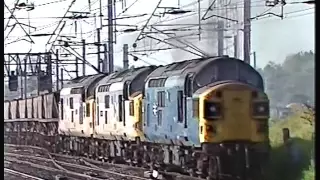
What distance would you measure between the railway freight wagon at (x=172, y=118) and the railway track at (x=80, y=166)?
27 millimetres

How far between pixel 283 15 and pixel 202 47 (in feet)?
0.98

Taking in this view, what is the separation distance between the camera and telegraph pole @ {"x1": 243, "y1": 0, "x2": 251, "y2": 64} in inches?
75.9

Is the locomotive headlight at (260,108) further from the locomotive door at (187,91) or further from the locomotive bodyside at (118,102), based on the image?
the locomotive bodyside at (118,102)

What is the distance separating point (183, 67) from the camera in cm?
213

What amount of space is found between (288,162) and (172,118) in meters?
0.49

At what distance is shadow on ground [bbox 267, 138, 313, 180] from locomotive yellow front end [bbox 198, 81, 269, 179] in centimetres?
3

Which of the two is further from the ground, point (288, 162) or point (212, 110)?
point (212, 110)

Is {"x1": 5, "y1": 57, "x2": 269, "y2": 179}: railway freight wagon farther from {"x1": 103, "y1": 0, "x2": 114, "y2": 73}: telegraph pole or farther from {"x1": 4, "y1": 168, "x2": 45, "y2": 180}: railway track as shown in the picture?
{"x1": 4, "y1": 168, "x2": 45, "y2": 180}: railway track

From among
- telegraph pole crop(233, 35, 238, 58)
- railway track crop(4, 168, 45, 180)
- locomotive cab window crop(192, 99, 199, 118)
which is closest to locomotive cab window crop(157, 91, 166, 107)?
locomotive cab window crop(192, 99, 199, 118)

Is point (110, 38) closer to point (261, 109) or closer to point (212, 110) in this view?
point (212, 110)

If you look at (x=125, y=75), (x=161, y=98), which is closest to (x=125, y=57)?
(x=125, y=75)

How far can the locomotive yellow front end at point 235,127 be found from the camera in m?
1.91

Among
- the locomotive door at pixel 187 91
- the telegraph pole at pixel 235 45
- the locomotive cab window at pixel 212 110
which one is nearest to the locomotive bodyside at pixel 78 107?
the locomotive door at pixel 187 91
